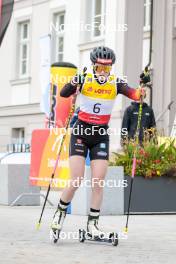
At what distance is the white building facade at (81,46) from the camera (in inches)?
753

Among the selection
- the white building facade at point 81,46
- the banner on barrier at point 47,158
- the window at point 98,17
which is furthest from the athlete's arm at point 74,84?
the window at point 98,17

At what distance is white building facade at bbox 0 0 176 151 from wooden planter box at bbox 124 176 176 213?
24.4 ft

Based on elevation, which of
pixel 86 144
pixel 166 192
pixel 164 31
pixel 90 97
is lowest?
pixel 166 192

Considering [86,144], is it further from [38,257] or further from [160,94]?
[160,94]

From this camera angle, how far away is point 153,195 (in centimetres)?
1125

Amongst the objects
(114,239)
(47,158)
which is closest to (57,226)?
(114,239)

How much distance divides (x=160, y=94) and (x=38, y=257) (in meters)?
13.6

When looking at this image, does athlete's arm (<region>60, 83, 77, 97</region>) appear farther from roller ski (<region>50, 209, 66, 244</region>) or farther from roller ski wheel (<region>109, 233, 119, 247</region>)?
roller ski wheel (<region>109, 233, 119, 247</region>)

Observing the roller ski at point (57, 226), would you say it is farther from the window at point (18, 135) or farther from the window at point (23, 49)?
the window at point (23, 49)

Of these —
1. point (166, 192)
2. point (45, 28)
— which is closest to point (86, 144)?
point (166, 192)

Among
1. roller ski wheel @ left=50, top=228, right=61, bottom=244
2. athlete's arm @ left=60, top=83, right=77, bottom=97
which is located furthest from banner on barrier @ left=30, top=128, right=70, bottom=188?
roller ski wheel @ left=50, top=228, right=61, bottom=244

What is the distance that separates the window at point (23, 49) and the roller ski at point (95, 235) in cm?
1871

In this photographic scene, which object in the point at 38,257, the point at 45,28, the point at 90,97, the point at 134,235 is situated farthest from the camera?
the point at 45,28

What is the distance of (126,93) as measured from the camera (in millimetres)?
7613
